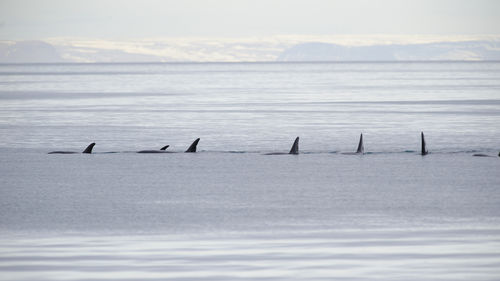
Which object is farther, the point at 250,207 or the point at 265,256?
the point at 250,207

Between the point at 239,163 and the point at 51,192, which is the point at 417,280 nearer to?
the point at 51,192

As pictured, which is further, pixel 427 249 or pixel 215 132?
pixel 215 132

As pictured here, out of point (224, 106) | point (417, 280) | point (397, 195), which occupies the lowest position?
point (417, 280)

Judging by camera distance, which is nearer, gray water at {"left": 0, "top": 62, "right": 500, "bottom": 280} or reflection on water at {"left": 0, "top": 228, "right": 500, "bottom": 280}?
reflection on water at {"left": 0, "top": 228, "right": 500, "bottom": 280}

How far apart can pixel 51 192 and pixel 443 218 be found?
10.7 m

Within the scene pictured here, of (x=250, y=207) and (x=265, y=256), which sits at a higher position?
(x=250, y=207)

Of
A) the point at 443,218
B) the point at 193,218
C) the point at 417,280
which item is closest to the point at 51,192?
the point at 193,218

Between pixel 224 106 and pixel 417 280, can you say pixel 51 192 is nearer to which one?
pixel 417 280

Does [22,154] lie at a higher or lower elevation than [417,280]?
higher

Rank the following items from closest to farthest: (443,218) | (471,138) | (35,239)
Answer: (35,239), (443,218), (471,138)

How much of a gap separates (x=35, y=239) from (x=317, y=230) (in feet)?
18.2

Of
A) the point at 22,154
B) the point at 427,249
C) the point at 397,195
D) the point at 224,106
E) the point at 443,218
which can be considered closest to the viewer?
the point at 427,249

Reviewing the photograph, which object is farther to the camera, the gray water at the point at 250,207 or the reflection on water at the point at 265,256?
the gray water at the point at 250,207

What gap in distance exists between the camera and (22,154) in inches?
1409
